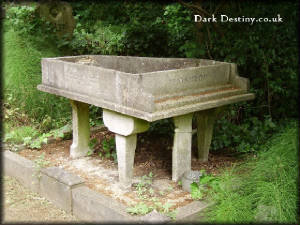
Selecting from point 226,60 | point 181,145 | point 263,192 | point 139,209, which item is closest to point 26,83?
point 226,60

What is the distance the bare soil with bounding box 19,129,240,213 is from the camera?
4.10 m

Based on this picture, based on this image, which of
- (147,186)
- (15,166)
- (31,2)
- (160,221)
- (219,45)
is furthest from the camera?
(31,2)

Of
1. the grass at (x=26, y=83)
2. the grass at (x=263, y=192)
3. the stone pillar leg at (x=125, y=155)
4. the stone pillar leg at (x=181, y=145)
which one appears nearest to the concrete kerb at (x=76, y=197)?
the grass at (x=263, y=192)

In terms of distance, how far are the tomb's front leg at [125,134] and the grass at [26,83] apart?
2.55 m

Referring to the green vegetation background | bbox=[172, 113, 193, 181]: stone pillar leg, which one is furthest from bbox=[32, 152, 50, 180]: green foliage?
bbox=[172, 113, 193, 181]: stone pillar leg

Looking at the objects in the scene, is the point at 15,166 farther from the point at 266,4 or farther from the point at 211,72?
the point at 266,4

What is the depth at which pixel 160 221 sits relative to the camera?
3410 mm

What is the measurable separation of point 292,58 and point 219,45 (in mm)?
1061

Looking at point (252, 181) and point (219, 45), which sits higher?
point (219, 45)

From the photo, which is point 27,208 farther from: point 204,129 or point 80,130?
point 204,129

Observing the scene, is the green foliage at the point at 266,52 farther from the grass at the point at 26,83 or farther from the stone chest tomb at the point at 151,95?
the grass at the point at 26,83

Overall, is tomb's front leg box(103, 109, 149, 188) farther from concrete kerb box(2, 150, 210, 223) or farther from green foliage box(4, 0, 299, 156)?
green foliage box(4, 0, 299, 156)

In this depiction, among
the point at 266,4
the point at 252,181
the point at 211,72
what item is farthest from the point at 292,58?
the point at 252,181

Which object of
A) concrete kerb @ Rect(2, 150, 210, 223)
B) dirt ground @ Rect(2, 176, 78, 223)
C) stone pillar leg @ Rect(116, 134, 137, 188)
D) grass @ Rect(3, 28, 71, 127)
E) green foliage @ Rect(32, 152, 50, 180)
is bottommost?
dirt ground @ Rect(2, 176, 78, 223)
